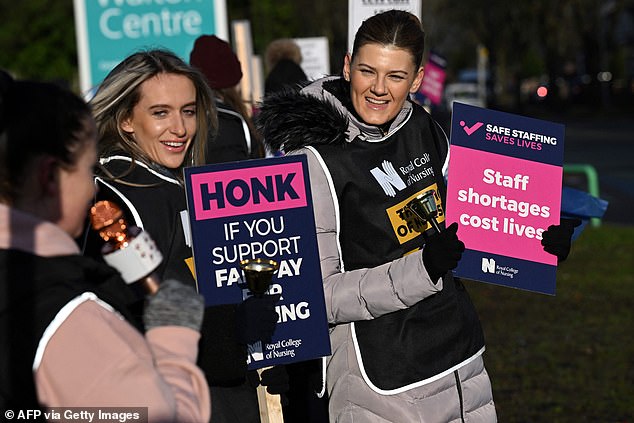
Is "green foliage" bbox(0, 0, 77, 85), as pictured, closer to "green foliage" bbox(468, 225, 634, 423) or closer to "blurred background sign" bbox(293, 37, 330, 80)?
"blurred background sign" bbox(293, 37, 330, 80)

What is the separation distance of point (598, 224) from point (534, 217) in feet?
41.1

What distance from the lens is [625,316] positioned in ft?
34.5

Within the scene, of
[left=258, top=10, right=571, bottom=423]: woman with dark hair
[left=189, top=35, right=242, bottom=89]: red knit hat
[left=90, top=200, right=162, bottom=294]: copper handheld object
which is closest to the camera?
[left=90, top=200, right=162, bottom=294]: copper handheld object

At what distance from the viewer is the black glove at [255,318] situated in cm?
388

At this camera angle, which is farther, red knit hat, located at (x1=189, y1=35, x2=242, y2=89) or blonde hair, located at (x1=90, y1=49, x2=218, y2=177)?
red knit hat, located at (x1=189, y1=35, x2=242, y2=89)

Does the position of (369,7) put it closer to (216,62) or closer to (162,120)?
(216,62)

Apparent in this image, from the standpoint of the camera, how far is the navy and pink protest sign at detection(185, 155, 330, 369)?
3.90 meters

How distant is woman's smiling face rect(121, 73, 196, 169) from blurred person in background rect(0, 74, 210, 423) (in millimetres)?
1719

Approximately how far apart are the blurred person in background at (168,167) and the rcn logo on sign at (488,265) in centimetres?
80

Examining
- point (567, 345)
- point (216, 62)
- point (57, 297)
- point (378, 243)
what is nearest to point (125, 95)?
point (378, 243)

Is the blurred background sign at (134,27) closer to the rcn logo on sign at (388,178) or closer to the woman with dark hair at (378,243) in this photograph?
the woman with dark hair at (378,243)

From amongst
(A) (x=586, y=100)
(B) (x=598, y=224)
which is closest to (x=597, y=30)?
(A) (x=586, y=100)

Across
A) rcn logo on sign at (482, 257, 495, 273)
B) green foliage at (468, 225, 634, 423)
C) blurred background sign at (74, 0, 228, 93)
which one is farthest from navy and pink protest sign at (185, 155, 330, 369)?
blurred background sign at (74, 0, 228, 93)

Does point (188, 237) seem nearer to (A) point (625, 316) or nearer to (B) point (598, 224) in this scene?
(A) point (625, 316)
